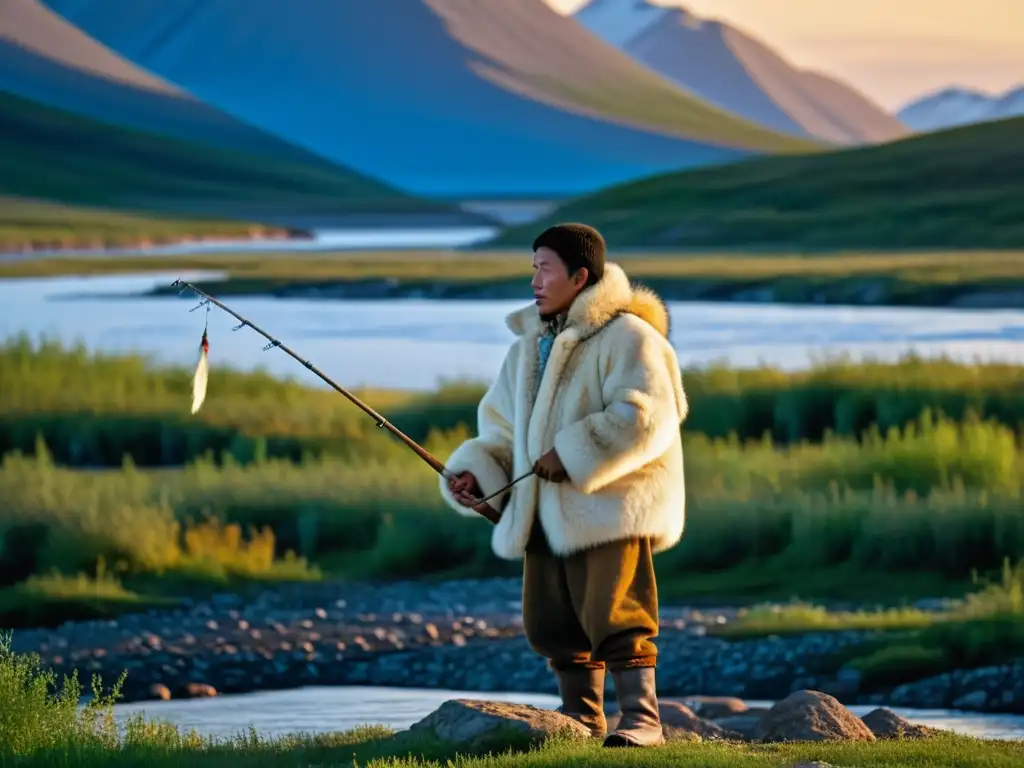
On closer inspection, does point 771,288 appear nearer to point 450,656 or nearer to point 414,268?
point 414,268

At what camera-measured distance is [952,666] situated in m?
14.8

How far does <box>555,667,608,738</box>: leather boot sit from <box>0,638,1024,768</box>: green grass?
321mm

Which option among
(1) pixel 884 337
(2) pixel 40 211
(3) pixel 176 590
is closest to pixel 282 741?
(3) pixel 176 590

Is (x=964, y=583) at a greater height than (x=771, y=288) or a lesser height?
lesser

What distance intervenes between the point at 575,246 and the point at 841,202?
92796 mm

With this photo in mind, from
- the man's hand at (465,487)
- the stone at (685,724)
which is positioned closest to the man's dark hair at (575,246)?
the man's hand at (465,487)

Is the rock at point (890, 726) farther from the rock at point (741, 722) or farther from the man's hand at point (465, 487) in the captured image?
the man's hand at point (465, 487)

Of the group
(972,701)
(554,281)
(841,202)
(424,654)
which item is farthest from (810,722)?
(841,202)

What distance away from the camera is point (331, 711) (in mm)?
14250

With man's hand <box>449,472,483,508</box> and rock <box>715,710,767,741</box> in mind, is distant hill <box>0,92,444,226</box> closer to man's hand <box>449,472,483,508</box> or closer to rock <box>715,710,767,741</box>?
rock <box>715,710,767,741</box>

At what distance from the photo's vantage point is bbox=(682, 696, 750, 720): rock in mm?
13344

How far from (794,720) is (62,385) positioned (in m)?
22.0

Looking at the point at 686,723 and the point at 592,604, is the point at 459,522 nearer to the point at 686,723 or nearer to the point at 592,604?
the point at 686,723

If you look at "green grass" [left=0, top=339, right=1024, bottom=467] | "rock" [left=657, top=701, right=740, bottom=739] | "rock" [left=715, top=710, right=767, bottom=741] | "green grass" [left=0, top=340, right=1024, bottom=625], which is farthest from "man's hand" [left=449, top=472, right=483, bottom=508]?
"green grass" [left=0, top=339, right=1024, bottom=467]
